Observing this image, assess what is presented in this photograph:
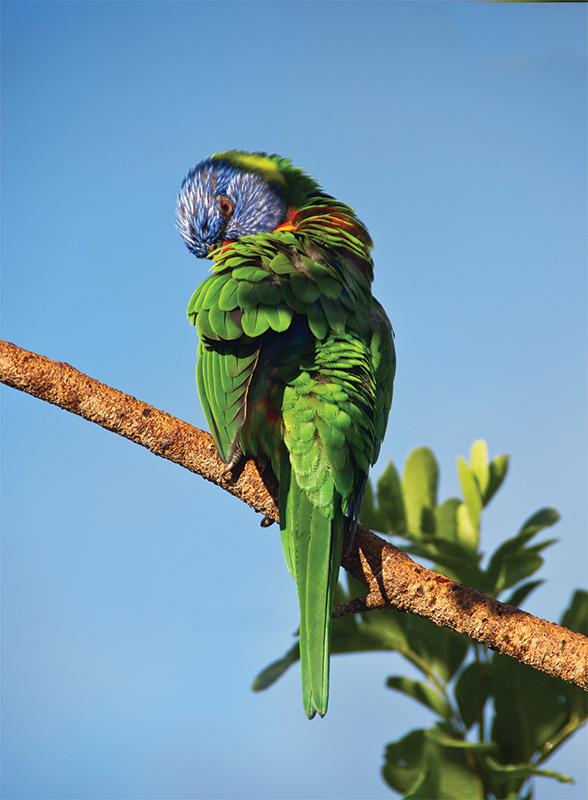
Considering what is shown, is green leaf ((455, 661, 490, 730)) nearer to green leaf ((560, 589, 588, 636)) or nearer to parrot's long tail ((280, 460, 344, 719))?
green leaf ((560, 589, 588, 636))

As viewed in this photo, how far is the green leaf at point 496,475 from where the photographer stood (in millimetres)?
2668

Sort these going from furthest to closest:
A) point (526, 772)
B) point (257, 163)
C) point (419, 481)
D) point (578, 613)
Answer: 1. point (419, 481)
2. point (257, 163)
3. point (578, 613)
4. point (526, 772)

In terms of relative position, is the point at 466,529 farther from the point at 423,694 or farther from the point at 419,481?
the point at 423,694

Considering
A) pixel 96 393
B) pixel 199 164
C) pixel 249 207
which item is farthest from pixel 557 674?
pixel 199 164

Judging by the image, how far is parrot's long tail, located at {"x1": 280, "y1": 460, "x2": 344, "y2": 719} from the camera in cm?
137

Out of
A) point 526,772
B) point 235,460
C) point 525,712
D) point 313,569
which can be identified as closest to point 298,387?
point 235,460

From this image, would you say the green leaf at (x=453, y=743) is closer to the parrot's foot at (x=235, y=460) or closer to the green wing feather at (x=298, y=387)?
the green wing feather at (x=298, y=387)

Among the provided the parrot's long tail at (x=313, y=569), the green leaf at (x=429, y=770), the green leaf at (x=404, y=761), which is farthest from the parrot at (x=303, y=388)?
the green leaf at (x=404, y=761)

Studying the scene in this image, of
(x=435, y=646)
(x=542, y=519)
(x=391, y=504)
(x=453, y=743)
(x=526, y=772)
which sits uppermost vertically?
(x=391, y=504)

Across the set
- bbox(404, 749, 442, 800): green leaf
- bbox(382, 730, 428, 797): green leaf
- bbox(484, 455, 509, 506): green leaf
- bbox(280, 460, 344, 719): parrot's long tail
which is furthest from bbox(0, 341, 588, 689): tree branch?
bbox(382, 730, 428, 797): green leaf

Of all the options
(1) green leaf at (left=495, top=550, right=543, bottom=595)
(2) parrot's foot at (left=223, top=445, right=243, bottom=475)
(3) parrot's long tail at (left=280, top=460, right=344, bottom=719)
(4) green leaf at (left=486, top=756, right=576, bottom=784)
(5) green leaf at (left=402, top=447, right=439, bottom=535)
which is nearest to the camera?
(3) parrot's long tail at (left=280, top=460, right=344, bottom=719)

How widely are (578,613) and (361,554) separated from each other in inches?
52.3

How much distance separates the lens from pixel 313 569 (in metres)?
1.47

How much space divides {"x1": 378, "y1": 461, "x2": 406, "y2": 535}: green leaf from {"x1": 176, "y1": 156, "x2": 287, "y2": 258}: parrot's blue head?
1126 mm
